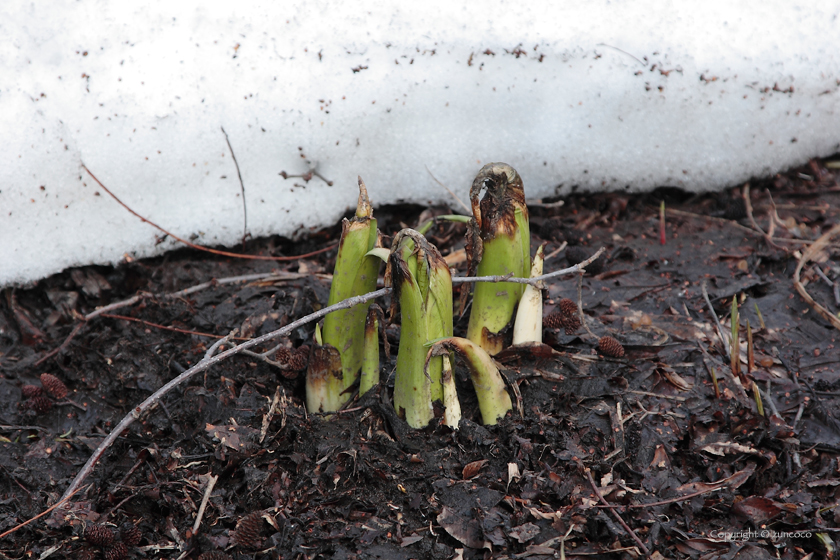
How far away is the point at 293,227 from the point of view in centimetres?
256

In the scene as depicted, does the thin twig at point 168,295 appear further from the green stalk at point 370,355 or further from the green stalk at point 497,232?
the green stalk at point 497,232

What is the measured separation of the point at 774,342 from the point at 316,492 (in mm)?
1745

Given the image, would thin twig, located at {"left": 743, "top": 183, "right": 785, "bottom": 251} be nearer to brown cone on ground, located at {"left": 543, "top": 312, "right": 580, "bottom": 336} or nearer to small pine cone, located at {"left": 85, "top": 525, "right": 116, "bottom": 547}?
brown cone on ground, located at {"left": 543, "top": 312, "right": 580, "bottom": 336}

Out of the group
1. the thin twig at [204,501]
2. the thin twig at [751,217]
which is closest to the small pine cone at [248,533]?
the thin twig at [204,501]

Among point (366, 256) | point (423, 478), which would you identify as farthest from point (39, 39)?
point (423, 478)

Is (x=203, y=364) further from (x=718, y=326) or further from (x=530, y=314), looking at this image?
(x=718, y=326)

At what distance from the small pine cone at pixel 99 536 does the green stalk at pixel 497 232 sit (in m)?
1.19

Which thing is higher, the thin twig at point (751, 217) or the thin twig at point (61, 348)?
the thin twig at point (751, 217)

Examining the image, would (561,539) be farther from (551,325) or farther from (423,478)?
(551,325)

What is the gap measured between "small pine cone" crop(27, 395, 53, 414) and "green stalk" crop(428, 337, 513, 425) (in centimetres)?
141

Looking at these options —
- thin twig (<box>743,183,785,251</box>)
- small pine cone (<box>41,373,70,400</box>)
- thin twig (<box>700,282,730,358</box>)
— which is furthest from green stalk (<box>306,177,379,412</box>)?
thin twig (<box>743,183,785,251</box>)

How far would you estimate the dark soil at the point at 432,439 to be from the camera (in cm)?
151

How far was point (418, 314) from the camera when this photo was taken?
60.7 inches

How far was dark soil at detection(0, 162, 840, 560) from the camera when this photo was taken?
1513 millimetres
